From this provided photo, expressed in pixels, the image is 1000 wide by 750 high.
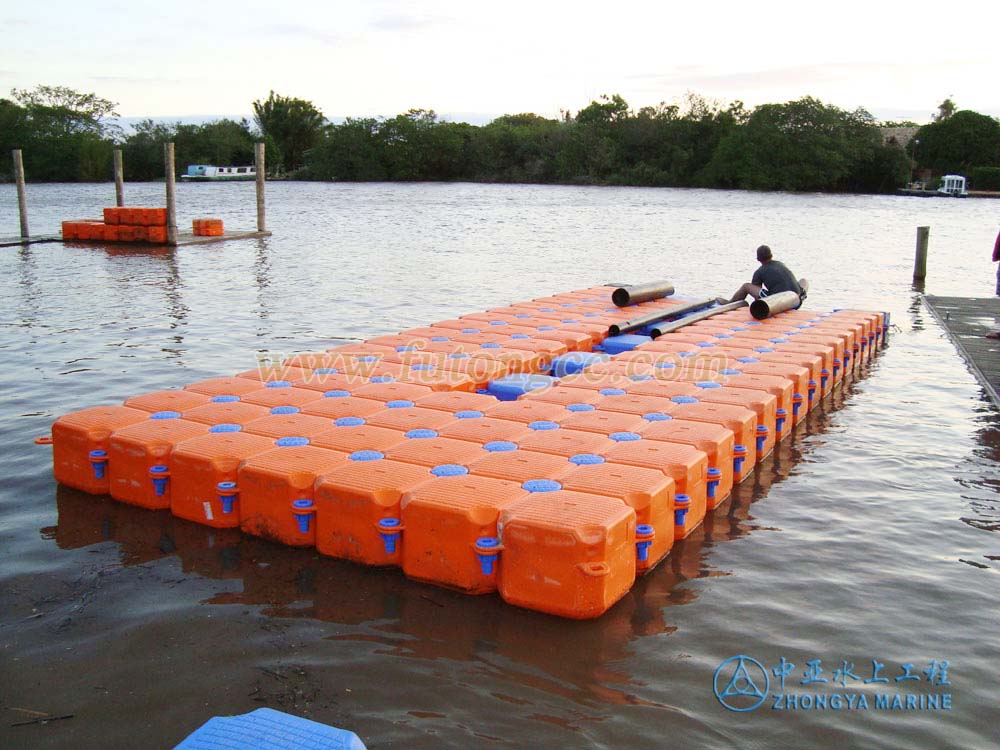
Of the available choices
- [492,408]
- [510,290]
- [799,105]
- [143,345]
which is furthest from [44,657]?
[799,105]

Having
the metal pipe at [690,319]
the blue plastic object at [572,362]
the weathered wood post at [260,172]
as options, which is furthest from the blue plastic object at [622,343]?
the weathered wood post at [260,172]

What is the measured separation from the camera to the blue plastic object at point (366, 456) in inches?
244

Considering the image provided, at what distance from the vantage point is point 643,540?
5.38 metres

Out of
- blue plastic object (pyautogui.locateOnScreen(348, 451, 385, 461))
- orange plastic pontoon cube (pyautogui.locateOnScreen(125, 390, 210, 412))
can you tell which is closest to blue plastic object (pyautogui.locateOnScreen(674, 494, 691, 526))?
blue plastic object (pyautogui.locateOnScreen(348, 451, 385, 461))

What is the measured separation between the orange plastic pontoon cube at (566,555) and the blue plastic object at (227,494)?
207 centimetres

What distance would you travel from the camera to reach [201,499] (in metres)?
6.27

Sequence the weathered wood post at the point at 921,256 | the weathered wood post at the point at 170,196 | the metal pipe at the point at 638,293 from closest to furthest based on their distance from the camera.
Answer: the metal pipe at the point at 638,293 → the weathered wood post at the point at 921,256 → the weathered wood post at the point at 170,196

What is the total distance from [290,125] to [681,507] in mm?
113793

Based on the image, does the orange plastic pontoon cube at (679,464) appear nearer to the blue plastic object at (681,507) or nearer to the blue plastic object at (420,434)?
the blue plastic object at (681,507)

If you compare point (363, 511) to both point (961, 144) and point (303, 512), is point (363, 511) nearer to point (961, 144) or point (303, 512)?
point (303, 512)

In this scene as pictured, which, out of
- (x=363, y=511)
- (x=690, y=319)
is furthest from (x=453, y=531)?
(x=690, y=319)

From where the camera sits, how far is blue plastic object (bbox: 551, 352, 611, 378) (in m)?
9.99

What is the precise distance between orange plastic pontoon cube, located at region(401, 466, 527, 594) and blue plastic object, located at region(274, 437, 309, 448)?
137 centimetres

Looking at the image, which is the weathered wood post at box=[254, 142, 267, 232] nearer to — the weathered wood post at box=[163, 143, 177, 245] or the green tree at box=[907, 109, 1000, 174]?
the weathered wood post at box=[163, 143, 177, 245]
